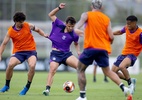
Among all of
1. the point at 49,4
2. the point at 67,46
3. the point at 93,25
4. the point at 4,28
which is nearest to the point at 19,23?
the point at 67,46

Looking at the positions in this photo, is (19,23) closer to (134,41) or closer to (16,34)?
(16,34)

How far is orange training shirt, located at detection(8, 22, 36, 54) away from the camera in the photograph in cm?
1681

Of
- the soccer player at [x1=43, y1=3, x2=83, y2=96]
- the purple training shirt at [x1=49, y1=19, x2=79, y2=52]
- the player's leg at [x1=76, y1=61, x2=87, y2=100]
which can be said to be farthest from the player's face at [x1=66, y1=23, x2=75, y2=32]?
the player's leg at [x1=76, y1=61, x2=87, y2=100]

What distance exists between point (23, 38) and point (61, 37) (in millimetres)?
1159

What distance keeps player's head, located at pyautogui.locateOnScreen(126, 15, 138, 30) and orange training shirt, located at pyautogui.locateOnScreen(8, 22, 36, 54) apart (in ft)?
9.97

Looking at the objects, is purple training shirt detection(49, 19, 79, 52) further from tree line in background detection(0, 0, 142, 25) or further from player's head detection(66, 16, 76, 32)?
tree line in background detection(0, 0, 142, 25)

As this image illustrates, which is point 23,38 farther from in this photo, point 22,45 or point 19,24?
point 19,24

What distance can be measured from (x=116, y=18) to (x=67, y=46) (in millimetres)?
28846

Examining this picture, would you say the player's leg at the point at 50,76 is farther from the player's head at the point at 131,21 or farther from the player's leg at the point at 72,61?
the player's head at the point at 131,21

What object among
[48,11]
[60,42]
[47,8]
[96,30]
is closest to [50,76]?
[60,42]

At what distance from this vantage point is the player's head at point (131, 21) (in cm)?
1725

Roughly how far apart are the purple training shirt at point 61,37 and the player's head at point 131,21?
1681 mm

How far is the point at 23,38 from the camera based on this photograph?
16953 mm

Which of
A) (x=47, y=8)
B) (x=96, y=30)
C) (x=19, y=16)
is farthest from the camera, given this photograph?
(x=47, y=8)
